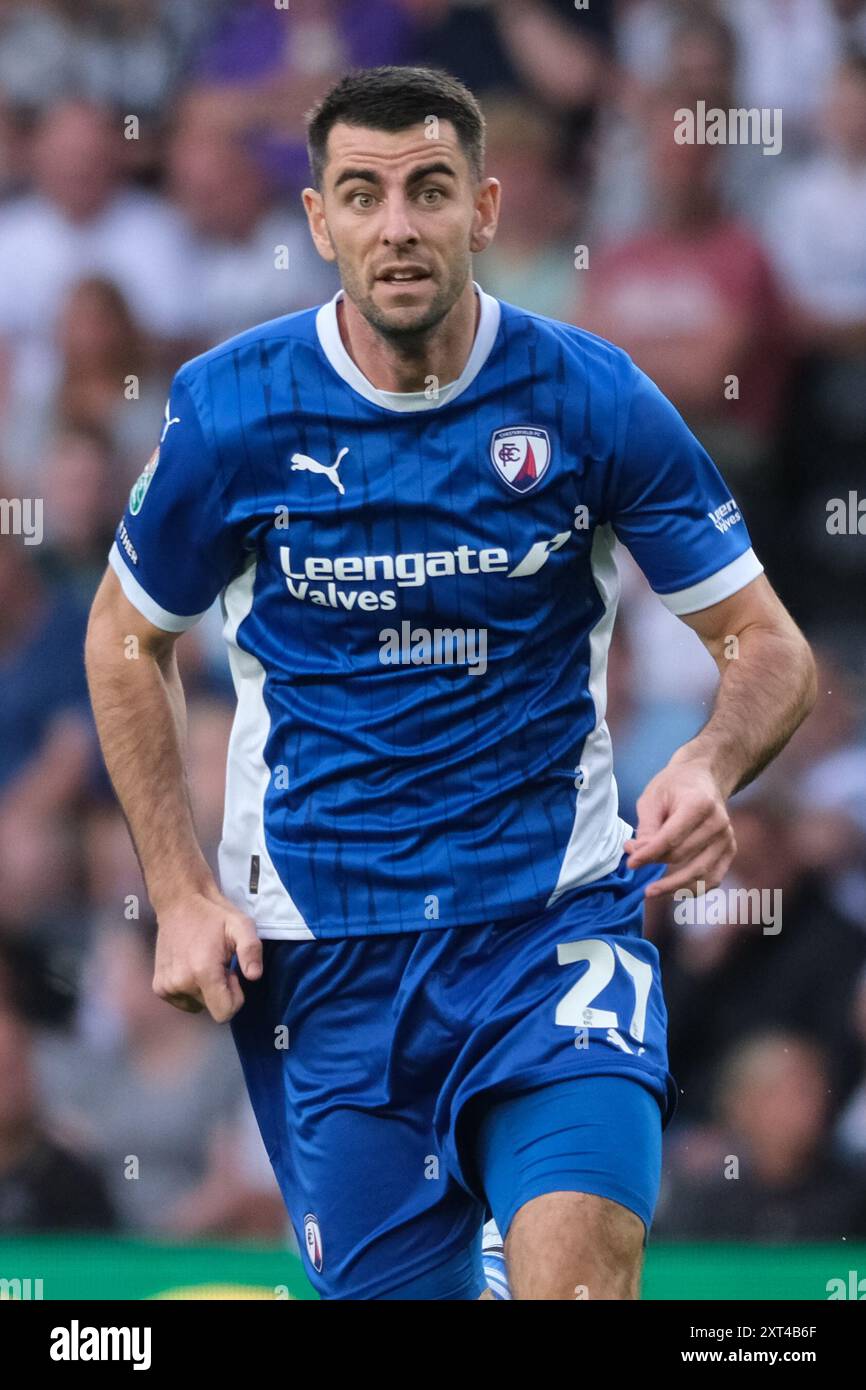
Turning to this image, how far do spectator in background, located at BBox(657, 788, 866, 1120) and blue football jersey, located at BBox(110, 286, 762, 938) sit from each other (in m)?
2.50

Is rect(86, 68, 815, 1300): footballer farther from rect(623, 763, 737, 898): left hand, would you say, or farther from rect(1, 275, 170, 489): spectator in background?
rect(1, 275, 170, 489): spectator in background

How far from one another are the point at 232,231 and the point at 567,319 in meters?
1.08

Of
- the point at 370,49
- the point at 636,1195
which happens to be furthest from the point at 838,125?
the point at 636,1195

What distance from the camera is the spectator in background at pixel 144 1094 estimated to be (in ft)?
20.7

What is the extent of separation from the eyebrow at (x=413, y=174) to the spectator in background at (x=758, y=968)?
2947 millimetres

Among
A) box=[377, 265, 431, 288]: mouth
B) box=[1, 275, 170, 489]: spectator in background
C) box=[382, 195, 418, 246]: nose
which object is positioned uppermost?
box=[1, 275, 170, 489]: spectator in background

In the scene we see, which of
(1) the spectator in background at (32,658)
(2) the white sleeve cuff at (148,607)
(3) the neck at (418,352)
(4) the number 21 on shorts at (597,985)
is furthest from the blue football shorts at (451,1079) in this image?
(1) the spectator in background at (32,658)

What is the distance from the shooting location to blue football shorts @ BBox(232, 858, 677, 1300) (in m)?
3.43

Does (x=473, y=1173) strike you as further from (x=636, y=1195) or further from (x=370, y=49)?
(x=370, y=49)

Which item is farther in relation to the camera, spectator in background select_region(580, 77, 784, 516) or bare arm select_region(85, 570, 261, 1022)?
spectator in background select_region(580, 77, 784, 516)

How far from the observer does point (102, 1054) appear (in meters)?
6.41

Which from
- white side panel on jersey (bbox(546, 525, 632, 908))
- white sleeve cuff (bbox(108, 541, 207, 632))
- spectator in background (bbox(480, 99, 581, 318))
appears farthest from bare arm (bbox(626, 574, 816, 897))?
spectator in background (bbox(480, 99, 581, 318))

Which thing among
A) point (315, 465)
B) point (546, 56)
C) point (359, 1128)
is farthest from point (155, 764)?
point (546, 56)

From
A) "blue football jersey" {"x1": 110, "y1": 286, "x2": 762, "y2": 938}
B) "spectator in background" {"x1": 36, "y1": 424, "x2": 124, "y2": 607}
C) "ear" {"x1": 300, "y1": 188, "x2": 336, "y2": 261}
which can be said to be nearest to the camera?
"blue football jersey" {"x1": 110, "y1": 286, "x2": 762, "y2": 938}
